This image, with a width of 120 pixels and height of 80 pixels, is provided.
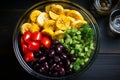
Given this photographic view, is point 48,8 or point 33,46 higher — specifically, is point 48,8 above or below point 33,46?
above

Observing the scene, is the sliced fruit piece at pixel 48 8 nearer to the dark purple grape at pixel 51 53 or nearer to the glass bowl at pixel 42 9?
the glass bowl at pixel 42 9

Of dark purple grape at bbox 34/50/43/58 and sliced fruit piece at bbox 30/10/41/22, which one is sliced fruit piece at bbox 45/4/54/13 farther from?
dark purple grape at bbox 34/50/43/58

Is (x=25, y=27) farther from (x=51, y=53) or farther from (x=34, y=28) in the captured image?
(x=51, y=53)

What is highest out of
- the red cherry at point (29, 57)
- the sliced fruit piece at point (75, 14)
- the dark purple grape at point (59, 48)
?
the sliced fruit piece at point (75, 14)

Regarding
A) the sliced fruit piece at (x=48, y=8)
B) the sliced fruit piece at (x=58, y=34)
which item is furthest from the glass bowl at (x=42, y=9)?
the sliced fruit piece at (x=58, y=34)

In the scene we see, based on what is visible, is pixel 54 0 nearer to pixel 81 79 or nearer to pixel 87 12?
pixel 87 12

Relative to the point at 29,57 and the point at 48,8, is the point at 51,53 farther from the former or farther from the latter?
the point at 48,8

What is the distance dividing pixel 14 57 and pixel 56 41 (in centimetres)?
17

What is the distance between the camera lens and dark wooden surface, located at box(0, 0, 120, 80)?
1.31 metres

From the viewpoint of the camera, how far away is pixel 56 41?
1.25m

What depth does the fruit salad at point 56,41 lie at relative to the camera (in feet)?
4.06

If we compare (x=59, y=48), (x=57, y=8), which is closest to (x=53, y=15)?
(x=57, y=8)

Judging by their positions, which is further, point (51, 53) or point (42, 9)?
point (42, 9)

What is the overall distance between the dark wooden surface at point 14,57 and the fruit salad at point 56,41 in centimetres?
6
